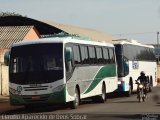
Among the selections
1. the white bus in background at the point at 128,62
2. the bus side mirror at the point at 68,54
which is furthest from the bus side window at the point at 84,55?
the white bus in background at the point at 128,62

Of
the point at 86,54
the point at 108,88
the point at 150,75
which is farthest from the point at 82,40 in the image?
the point at 150,75

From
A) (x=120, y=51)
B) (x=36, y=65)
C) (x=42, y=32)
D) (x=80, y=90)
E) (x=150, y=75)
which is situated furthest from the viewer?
(x=42, y=32)

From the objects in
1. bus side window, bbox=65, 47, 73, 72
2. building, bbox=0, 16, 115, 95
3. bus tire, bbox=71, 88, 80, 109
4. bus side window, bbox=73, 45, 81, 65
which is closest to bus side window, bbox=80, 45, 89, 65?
bus side window, bbox=73, 45, 81, 65

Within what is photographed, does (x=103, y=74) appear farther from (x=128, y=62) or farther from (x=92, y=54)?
(x=128, y=62)

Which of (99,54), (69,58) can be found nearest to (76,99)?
(69,58)

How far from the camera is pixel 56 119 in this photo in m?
18.1

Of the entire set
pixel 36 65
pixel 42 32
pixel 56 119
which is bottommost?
pixel 56 119

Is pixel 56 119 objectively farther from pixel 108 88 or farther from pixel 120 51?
pixel 120 51

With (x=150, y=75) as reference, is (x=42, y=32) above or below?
above

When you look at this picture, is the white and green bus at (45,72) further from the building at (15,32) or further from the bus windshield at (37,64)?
the building at (15,32)

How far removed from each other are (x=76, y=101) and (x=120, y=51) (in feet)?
34.9

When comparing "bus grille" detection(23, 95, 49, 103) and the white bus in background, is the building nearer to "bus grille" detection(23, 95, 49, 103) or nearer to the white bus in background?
the white bus in background

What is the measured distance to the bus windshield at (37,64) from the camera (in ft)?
72.9

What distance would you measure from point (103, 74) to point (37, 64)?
23.6ft
